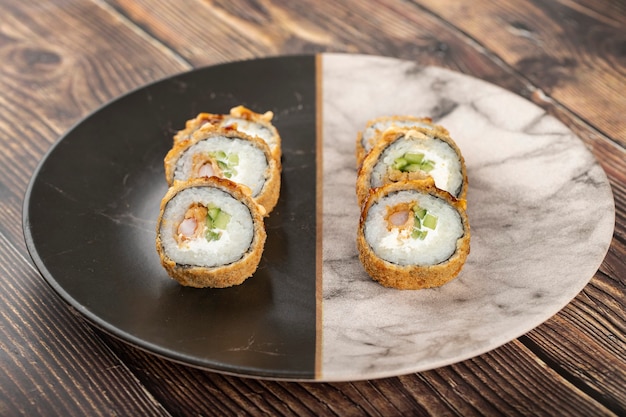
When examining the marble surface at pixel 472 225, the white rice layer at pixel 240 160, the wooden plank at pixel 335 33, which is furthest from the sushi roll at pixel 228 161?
the wooden plank at pixel 335 33

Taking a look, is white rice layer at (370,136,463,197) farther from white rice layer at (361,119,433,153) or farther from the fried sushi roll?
the fried sushi roll

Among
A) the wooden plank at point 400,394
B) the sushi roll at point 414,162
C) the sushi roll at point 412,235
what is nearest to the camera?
the wooden plank at point 400,394

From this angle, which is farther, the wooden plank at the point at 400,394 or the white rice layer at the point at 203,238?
the white rice layer at the point at 203,238

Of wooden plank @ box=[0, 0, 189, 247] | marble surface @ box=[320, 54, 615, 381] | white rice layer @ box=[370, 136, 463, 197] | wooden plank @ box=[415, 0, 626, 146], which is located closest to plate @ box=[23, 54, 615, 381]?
marble surface @ box=[320, 54, 615, 381]

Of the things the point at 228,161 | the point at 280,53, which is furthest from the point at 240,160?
the point at 280,53

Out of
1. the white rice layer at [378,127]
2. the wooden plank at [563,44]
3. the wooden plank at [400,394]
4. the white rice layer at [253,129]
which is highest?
the wooden plank at [563,44]

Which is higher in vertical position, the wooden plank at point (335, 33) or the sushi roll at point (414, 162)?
the sushi roll at point (414, 162)

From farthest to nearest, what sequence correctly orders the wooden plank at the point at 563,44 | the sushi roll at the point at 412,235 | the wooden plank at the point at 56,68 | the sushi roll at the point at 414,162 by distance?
the wooden plank at the point at 563,44, the wooden plank at the point at 56,68, the sushi roll at the point at 414,162, the sushi roll at the point at 412,235

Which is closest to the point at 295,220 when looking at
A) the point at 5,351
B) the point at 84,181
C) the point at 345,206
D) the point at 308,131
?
the point at 345,206

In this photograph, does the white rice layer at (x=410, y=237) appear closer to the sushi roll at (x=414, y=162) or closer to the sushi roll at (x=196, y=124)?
the sushi roll at (x=414, y=162)
